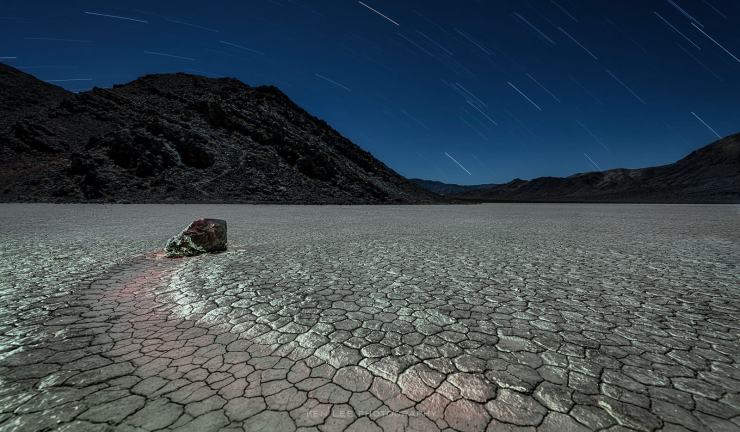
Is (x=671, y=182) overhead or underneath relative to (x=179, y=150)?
overhead

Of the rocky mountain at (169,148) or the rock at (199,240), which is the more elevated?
the rocky mountain at (169,148)

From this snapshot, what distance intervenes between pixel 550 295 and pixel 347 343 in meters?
3.39

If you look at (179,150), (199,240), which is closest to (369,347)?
(199,240)

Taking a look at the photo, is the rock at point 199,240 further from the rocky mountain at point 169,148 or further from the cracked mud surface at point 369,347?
the rocky mountain at point 169,148

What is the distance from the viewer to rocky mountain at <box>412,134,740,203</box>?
76.9m

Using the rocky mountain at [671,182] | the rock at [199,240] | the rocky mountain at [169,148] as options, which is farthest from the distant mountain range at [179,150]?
the rock at [199,240]

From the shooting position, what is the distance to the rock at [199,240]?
8.13 metres

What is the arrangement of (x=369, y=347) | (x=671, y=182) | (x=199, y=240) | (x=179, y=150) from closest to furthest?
1. (x=369, y=347)
2. (x=199, y=240)
3. (x=179, y=150)
4. (x=671, y=182)

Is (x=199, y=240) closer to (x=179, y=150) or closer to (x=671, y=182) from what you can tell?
(x=179, y=150)

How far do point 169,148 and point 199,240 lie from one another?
139ft

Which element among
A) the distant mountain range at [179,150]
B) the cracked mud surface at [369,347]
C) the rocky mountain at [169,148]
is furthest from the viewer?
the distant mountain range at [179,150]

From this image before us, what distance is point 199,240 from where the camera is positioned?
27.6ft

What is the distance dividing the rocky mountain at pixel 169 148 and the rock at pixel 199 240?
32.2 metres

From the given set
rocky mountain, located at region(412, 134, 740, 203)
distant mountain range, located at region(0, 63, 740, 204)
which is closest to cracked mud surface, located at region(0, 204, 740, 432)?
distant mountain range, located at region(0, 63, 740, 204)
